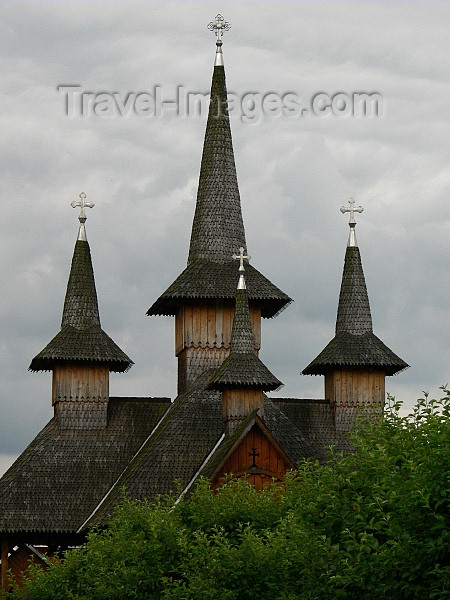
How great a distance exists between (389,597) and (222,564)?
8.06 meters

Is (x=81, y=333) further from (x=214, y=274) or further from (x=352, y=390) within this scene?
(x=352, y=390)

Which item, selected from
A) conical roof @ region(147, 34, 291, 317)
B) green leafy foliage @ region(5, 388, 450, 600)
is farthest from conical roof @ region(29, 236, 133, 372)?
green leafy foliage @ region(5, 388, 450, 600)

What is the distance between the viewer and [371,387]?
155 ft

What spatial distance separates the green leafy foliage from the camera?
1930 centimetres

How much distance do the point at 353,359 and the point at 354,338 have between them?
3.13 ft

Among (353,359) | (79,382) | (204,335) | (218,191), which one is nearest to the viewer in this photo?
(204,335)

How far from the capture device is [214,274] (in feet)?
153

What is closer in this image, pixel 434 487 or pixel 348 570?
pixel 434 487

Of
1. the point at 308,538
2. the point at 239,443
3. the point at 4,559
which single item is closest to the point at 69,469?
the point at 4,559

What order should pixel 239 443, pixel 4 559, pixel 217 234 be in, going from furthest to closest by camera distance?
pixel 217 234, pixel 4 559, pixel 239 443

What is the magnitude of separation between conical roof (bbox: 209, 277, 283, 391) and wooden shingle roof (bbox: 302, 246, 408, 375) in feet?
17.9

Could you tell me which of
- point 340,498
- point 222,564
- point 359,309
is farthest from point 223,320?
point 340,498

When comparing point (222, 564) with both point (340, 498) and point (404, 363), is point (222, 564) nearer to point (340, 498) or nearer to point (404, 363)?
point (340, 498)

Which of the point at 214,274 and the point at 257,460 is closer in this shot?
the point at 257,460
